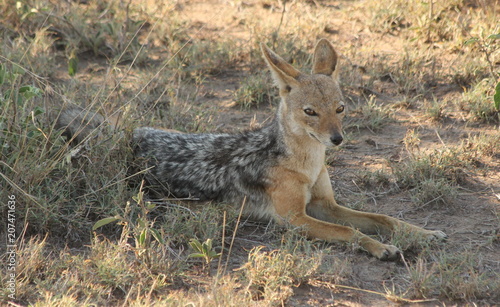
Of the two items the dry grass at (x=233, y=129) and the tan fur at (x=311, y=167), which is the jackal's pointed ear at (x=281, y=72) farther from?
the dry grass at (x=233, y=129)

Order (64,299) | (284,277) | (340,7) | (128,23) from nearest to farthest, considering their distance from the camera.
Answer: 1. (64,299)
2. (284,277)
3. (128,23)
4. (340,7)

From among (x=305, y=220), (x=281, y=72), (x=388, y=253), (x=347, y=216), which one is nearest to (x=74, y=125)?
(x=281, y=72)

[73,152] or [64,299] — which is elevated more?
[73,152]

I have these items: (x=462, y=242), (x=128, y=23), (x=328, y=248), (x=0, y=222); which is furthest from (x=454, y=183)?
(x=128, y=23)

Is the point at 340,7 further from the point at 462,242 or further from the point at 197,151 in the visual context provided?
the point at 462,242

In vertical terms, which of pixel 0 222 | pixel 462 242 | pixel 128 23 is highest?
pixel 128 23

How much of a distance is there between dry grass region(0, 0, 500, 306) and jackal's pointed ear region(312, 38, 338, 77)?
1.19 metres

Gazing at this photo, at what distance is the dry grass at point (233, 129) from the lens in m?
4.17

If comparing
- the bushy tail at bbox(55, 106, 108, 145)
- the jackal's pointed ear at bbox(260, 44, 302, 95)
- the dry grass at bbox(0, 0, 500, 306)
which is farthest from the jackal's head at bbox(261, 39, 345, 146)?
the bushy tail at bbox(55, 106, 108, 145)

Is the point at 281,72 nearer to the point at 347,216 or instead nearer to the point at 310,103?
the point at 310,103

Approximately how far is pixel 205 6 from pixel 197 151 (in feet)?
15.6

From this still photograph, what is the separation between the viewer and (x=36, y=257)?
13.8 feet

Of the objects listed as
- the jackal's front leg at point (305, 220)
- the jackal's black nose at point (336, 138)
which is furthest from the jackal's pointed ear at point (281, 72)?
the jackal's front leg at point (305, 220)

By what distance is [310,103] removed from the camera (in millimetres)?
5117
